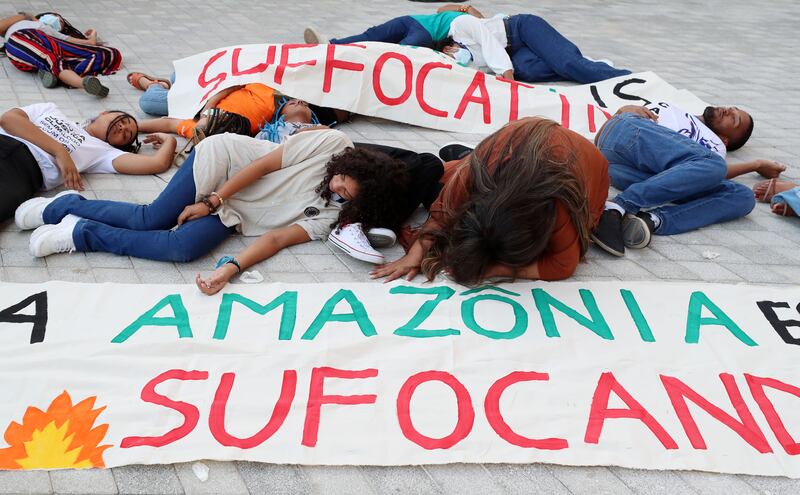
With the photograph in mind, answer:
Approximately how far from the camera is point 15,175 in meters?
3.31

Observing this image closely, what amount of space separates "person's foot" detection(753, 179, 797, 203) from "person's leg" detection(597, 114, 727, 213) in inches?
20.9

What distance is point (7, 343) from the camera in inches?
96.1

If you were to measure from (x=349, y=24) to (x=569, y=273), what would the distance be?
5.24 metres

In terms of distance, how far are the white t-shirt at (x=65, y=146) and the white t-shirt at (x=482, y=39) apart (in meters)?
3.05

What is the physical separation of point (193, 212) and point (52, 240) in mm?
621

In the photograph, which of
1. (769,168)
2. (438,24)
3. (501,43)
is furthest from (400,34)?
(769,168)

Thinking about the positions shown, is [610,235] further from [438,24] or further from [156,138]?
[438,24]

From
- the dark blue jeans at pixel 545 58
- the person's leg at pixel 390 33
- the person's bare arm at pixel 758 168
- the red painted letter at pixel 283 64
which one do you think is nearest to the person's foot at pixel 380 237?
the red painted letter at pixel 283 64

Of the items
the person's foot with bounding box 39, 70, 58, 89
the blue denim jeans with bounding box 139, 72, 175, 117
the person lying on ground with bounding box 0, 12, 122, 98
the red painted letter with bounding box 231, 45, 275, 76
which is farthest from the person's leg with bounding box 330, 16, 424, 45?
the person's foot with bounding box 39, 70, 58, 89

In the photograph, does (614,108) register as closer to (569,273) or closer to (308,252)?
(569,273)

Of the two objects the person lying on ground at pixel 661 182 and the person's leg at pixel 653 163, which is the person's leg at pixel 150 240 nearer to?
the person lying on ground at pixel 661 182

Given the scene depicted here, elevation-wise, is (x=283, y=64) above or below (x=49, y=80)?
above

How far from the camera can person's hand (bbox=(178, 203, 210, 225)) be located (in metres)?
3.06

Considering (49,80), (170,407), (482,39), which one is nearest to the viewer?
(170,407)
